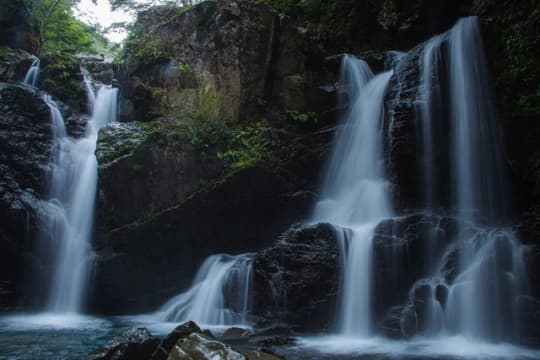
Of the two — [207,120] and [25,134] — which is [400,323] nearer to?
[207,120]

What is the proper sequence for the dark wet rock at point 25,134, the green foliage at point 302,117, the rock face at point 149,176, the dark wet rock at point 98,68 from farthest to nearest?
the dark wet rock at point 98,68
the green foliage at point 302,117
the dark wet rock at point 25,134
the rock face at point 149,176

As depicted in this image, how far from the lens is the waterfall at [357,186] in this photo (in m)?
8.91

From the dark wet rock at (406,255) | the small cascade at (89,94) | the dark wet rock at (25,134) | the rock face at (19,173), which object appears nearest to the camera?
the dark wet rock at (406,255)

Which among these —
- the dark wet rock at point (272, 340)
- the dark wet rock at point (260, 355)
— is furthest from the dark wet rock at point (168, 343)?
the dark wet rock at point (272, 340)

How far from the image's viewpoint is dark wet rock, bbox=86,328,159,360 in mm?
5648

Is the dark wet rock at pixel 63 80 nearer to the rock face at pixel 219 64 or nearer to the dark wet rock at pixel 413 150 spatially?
the rock face at pixel 219 64

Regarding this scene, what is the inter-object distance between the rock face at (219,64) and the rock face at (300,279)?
5.32 metres

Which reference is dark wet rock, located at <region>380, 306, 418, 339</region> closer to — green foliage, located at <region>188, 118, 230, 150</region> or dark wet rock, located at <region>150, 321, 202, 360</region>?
dark wet rock, located at <region>150, 321, 202, 360</region>

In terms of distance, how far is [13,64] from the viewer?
682 inches

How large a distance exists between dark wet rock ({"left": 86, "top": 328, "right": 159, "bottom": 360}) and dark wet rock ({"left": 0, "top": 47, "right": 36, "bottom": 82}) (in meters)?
14.9

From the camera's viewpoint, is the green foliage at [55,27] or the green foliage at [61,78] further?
the green foliage at [55,27]

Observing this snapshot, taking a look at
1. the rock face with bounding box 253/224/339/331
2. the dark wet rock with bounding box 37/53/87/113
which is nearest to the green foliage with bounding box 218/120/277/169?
the rock face with bounding box 253/224/339/331

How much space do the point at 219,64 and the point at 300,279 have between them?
782cm

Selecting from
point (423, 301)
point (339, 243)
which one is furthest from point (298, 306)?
point (423, 301)
